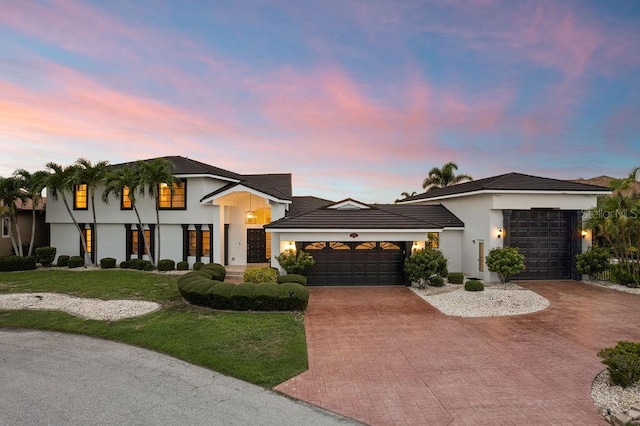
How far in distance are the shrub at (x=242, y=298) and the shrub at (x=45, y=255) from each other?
19.5m

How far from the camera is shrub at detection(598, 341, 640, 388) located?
7.12m

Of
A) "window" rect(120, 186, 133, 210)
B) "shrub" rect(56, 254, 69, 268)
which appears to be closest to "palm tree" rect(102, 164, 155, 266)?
"window" rect(120, 186, 133, 210)

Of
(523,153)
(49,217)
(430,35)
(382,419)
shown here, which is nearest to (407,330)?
(382,419)

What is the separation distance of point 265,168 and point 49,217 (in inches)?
774

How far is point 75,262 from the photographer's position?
2386 cm

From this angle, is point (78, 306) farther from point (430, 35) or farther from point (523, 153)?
point (523, 153)

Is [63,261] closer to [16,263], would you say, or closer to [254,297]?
[16,263]

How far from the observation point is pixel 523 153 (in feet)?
96.4

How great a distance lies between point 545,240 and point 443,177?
1005 inches

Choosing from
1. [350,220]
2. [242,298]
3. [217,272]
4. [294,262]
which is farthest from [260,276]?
[350,220]

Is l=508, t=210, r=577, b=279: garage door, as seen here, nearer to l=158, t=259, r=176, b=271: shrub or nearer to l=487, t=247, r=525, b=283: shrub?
l=487, t=247, r=525, b=283: shrub

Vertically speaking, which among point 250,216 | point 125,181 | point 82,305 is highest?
point 125,181

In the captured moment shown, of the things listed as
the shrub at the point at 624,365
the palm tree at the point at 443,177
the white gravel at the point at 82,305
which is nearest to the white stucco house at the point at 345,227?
the white gravel at the point at 82,305

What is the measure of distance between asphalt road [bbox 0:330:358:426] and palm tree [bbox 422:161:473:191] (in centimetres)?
4192
